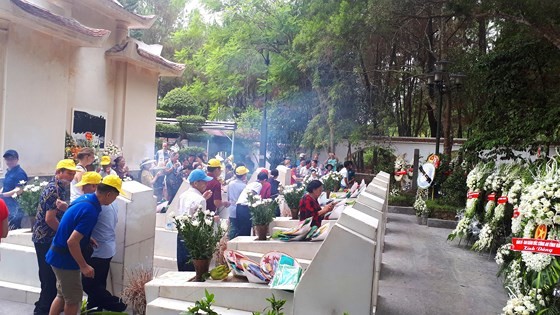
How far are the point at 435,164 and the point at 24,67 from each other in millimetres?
11188

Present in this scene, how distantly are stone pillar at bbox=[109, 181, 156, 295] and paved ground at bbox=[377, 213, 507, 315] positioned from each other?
3.09m

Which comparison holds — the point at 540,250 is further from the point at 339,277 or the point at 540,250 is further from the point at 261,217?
the point at 261,217

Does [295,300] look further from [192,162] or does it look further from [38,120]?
[38,120]

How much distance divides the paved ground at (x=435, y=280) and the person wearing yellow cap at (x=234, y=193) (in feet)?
8.33

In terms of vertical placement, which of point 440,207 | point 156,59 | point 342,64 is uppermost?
point 342,64

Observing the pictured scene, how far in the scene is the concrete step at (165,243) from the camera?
25.1 ft

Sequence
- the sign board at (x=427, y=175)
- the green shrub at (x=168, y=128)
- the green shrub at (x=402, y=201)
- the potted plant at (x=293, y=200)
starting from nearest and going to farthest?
the potted plant at (x=293, y=200) → the sign board at (x=427, y=175) → the green shrub at (x=402, y=201) → the green shrub at (x=168, y=128)

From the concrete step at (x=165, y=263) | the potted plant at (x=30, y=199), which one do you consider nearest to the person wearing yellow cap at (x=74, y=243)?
the potted plant at (x=30, y=199)

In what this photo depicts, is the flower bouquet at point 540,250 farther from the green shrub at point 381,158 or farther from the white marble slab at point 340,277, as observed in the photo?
the green shrub at point 381,158

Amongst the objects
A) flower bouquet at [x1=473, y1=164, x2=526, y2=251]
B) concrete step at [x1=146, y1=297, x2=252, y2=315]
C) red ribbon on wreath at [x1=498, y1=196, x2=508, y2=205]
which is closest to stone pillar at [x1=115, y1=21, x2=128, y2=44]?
flower bouquet at [x1=473, y1=164, x2=526, y2=251]

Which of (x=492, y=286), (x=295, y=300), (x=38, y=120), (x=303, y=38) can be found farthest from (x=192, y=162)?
(x=303, y=38)

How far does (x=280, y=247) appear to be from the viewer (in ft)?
18.8

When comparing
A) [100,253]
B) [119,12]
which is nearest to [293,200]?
[100,253]

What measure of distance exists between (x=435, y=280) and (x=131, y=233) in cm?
446
